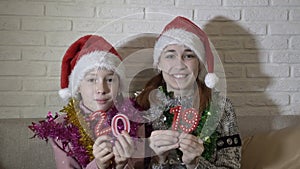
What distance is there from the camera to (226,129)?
Result: 1.54m

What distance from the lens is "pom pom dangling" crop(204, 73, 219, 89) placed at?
4.86 feet

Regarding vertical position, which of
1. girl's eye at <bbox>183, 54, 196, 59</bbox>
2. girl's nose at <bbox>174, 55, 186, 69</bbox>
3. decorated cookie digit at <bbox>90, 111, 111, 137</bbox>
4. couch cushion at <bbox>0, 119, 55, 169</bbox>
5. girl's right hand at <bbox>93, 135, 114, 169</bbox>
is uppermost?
girl's eye at <bbox>183, 54, 196, 59</bbox>

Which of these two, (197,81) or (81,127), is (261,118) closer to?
(197,81)

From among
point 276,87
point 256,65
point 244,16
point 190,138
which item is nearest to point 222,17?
point 244,16

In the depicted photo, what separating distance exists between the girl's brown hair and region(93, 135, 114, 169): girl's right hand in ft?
0.63

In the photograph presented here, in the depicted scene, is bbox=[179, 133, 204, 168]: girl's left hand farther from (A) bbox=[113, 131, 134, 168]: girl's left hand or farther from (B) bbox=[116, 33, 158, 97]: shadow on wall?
(B) bbox=[116, 33, 158, 97]: shadow on wall

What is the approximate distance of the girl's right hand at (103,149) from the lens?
4.24ft

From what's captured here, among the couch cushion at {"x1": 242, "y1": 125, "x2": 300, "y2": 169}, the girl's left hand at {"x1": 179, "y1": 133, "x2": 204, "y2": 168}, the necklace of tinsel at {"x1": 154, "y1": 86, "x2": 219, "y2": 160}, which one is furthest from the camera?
the couch cushion at {"x1": 242, "y1": 125, "x2": 300, "y2": 169}

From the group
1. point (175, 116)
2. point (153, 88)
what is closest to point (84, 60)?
point (153, 88)

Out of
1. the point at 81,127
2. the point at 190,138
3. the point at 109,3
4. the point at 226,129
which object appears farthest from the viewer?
the point at 109,3

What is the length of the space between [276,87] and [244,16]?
0.33m

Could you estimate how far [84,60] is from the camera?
1.47 metres

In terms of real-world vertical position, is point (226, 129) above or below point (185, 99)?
below

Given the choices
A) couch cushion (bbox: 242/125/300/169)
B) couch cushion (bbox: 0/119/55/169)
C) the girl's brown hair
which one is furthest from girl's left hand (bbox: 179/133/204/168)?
couch cushion (bbox: 0/119/55/169)
